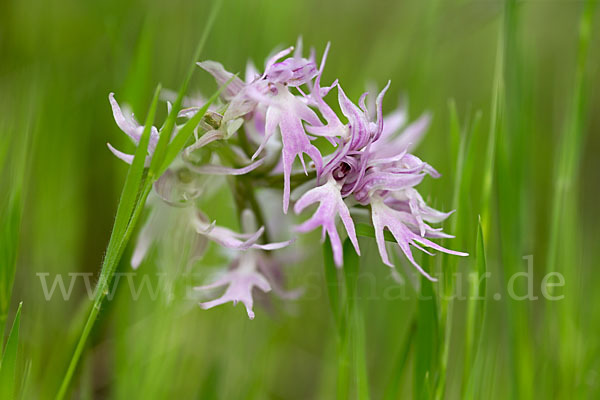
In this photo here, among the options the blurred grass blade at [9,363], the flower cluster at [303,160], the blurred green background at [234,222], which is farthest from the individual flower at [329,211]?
the blurred grass blade at [9,363]

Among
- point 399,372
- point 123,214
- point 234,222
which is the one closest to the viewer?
point 123,214

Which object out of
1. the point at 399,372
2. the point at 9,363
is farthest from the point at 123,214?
the point at 399,372

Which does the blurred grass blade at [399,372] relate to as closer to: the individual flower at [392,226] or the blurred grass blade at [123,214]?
the individual flower at [392,226]

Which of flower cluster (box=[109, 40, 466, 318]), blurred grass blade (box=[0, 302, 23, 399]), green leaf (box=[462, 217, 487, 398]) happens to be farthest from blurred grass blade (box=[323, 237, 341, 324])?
blurred grass blade (box=[0, 302, 23, 399])

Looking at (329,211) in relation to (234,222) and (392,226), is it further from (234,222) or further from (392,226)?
(234,222)

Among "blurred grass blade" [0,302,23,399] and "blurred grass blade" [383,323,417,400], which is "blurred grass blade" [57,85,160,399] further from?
"blurred grass blade" [383,323,417,400]

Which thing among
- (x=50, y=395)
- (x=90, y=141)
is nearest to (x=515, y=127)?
(x=50, y=395)
